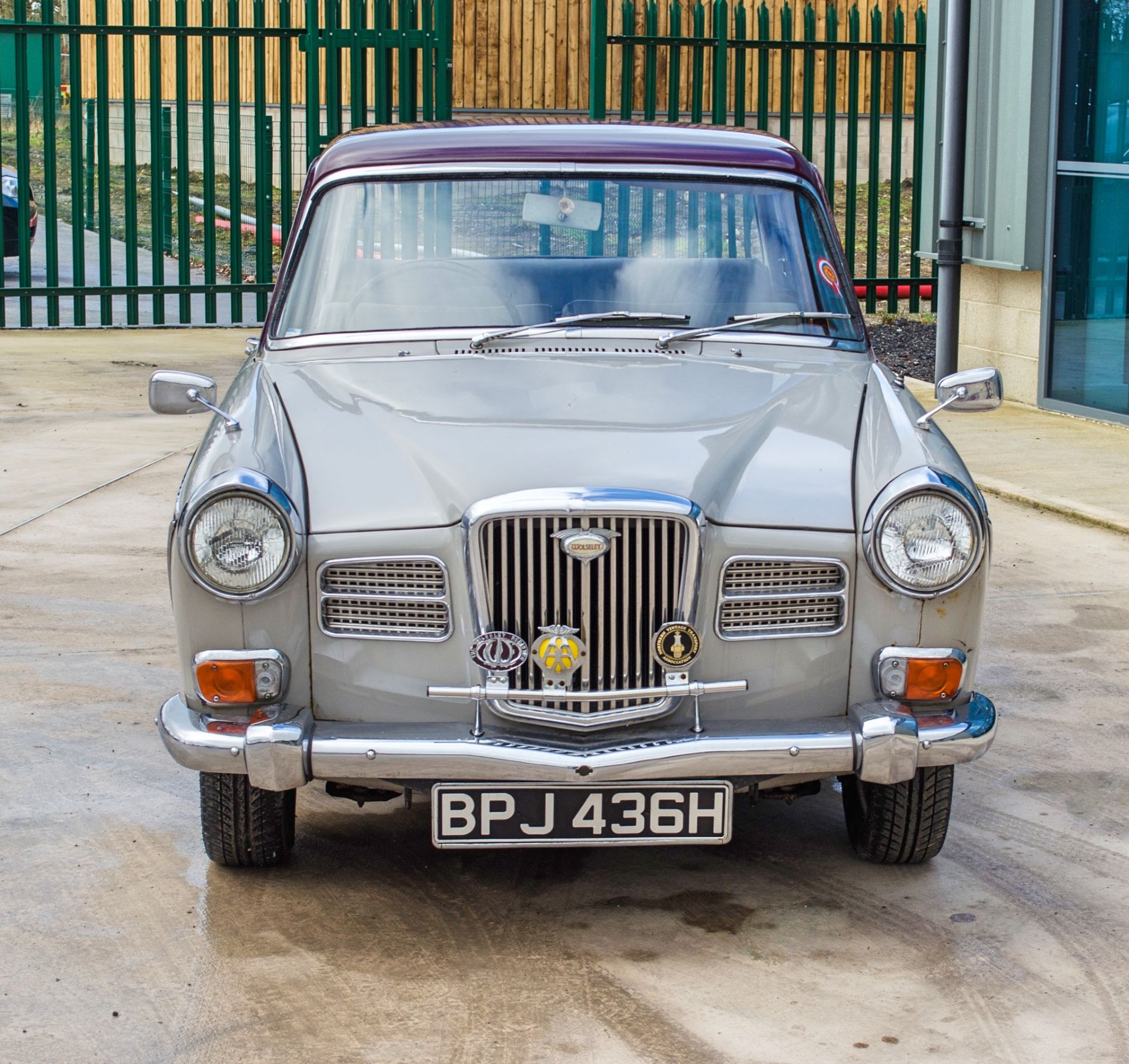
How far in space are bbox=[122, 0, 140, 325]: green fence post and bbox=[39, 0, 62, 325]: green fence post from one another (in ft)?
1.84

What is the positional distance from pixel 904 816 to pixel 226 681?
5.37 feet

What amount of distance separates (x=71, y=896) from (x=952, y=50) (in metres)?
9.09

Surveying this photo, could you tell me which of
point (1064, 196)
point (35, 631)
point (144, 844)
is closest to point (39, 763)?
point (144, 844)

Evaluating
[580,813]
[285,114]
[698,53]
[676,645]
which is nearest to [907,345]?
[698,53]

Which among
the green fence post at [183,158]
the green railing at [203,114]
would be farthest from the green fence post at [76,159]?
the green fence post at [183,158]

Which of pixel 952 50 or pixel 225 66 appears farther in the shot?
pixel 225 66

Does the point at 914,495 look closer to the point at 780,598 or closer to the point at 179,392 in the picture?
the point at 780,598

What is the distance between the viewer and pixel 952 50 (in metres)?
11.0

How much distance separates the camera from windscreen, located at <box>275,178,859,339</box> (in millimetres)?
4547

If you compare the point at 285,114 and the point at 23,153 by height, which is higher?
the point at 285,114

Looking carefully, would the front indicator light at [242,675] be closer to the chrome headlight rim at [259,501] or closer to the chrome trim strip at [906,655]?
the chrome headlight rim at [259,501]

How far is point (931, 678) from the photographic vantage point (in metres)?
3.61

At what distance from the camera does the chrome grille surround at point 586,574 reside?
3.42 metres

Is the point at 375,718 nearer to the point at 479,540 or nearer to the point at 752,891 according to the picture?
the point at 479,540
